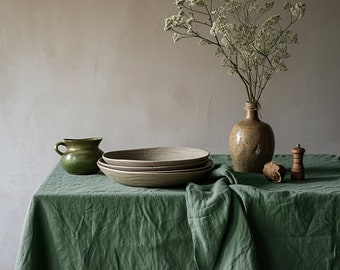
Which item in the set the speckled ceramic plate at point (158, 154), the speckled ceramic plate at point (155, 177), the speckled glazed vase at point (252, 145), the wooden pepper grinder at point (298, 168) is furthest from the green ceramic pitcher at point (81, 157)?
the wooden pepper grinder at point (298, 168)

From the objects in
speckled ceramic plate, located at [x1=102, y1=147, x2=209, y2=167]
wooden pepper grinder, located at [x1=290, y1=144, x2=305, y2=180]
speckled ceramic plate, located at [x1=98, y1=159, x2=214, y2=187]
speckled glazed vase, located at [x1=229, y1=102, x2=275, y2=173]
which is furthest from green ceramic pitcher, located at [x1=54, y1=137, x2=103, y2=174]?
wooden pepper grinder, located at [x1=290, y1=144, x2=305, y2=180]

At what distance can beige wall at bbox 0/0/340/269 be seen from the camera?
185 centimetres

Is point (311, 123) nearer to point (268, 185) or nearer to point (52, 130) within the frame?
point (268, 185)

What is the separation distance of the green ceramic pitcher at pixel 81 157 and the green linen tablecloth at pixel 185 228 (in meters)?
0.18

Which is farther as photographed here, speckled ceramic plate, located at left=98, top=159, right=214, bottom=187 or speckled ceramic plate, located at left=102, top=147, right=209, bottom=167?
speckled ceramic plate, located at left=102, top=147, right=209, bottom=167

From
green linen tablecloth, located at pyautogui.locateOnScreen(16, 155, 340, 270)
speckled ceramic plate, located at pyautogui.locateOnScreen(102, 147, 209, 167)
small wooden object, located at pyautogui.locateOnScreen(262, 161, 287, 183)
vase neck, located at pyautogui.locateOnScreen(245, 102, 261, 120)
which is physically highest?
vase neck, located at pyautogui.locateOnScreen(245, 102, 261, 120)

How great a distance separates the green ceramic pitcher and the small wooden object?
1.66ft

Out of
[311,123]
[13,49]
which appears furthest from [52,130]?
[311,123]

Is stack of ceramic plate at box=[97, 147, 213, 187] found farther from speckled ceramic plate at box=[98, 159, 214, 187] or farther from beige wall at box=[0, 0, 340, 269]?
beige wall at box=[0, 0, 340, 269]

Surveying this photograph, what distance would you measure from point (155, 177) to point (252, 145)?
361 millimetres

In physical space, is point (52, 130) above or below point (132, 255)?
above

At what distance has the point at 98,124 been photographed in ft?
6.22

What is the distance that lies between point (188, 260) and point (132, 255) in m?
0.14

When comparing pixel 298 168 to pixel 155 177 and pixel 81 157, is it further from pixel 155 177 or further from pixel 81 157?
pixel 81 157
